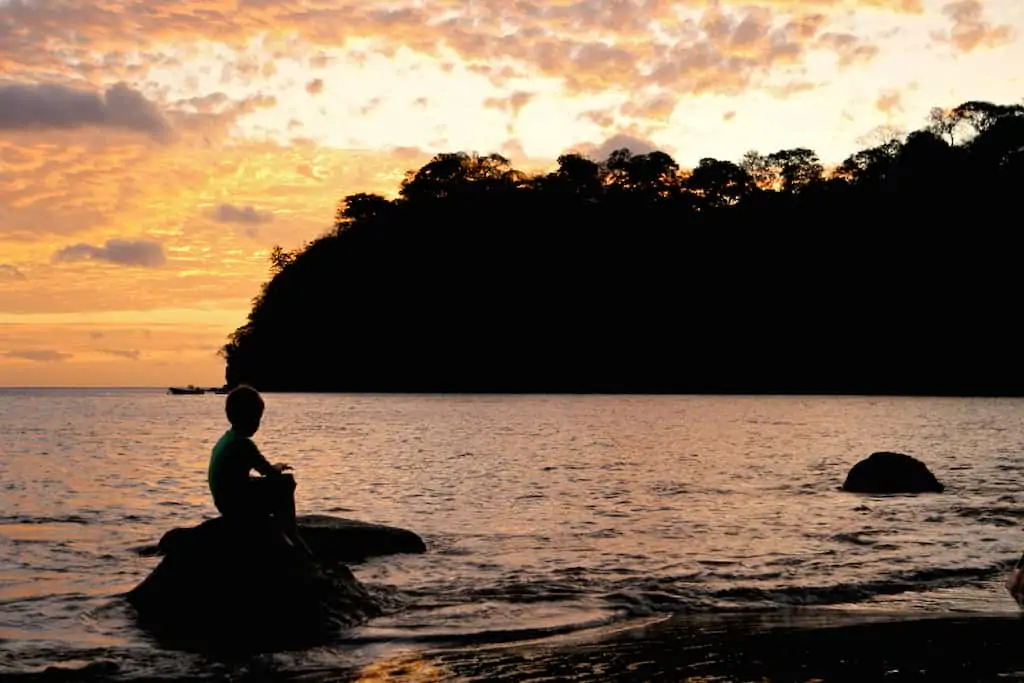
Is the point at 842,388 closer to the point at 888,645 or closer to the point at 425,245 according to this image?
the point at 425,245

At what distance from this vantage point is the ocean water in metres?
10.6

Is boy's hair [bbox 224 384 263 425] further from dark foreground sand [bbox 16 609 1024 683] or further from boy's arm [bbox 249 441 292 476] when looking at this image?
dark foreground sand [bbox 16 609 1024 683]

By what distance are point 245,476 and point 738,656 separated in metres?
4.72

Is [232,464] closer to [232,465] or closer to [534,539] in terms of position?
[232,465]

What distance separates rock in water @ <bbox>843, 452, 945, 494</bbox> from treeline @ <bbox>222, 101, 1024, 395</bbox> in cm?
11406

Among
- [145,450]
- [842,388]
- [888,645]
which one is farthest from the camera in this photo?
[842,388]

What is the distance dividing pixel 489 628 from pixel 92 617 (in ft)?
13.4

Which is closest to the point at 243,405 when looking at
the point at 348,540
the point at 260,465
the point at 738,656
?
the point at 260,465

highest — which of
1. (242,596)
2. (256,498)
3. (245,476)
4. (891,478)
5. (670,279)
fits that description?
(670,279)

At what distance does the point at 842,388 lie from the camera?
5635 inches

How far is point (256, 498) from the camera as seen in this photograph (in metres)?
10.5

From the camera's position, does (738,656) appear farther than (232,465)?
No

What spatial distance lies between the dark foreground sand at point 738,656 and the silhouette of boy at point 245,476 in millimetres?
1947

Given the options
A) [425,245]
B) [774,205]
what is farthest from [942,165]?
[425,245]
